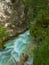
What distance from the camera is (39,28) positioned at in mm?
5355

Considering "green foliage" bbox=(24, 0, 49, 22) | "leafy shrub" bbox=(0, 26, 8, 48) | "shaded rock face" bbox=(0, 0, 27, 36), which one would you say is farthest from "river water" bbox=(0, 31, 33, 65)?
"green foliage" bbox=(24, 0, 49, 22)

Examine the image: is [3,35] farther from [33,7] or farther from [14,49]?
[33,7]

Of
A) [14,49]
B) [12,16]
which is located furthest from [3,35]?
[12,16]

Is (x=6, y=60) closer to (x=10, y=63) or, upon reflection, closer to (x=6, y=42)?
(x=10, y=63)

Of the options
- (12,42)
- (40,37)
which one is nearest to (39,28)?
(40,37)

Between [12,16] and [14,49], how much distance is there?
57.9 inches

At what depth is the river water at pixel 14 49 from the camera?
5.02 m

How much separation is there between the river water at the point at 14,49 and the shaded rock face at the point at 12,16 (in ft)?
1.19

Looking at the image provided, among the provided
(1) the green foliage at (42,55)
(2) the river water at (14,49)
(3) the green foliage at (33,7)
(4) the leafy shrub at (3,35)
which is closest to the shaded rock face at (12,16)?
(4) the leafy shrub at (3,35)

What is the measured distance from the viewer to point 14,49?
536 cm

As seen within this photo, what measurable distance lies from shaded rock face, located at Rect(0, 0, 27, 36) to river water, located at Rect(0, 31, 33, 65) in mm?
364

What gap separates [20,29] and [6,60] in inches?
54.0

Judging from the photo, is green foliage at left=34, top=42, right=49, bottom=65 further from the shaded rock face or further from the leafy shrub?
the shaded rock face

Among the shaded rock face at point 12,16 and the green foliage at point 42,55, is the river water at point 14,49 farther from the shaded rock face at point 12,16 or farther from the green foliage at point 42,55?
the green foliage at point 42,55
